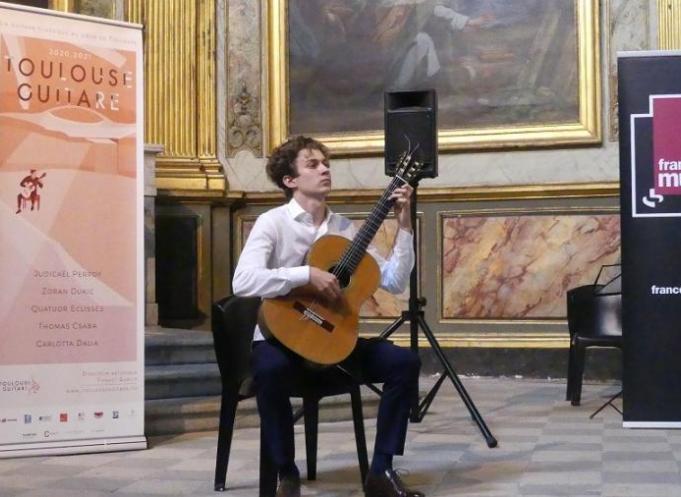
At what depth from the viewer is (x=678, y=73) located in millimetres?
5469

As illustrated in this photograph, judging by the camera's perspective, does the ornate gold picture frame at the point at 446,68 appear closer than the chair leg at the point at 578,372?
No

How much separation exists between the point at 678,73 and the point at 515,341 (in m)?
3.25

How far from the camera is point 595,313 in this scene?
6680 millimetres

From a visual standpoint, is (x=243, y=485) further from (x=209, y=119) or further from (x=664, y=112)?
(x=209, y=119)

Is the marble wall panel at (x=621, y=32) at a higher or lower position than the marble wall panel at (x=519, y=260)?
higher

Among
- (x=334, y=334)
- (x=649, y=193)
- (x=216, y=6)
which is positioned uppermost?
(x=216, y=6)

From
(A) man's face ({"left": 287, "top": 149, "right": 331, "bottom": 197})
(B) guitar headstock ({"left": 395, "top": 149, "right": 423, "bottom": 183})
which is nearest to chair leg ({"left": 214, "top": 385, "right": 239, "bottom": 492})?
(A) man's face ({"left": 287, "top": 149, "right": 331, "bottom": 197})

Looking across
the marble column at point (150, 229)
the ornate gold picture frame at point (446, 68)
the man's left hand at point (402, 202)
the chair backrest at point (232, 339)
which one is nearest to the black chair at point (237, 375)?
the chair backrest at point (232, 339)

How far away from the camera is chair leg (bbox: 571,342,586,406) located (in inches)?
263

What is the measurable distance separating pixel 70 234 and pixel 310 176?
1.34m

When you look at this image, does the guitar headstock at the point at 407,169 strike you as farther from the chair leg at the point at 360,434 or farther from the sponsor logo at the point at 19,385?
the sponsor logo at the point at 19,385

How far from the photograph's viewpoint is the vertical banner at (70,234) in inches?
189

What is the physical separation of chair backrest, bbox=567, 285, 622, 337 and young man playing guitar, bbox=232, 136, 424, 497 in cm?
275

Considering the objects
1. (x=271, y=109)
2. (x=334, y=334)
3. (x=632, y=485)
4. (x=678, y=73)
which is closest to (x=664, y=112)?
(x=678, y=73)
